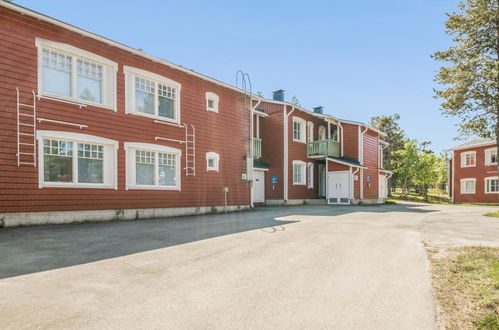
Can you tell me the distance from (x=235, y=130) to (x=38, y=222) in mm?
10606

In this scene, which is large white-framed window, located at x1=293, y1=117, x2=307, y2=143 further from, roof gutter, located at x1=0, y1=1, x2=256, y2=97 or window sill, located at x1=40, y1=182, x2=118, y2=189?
window sill, located at x1=40, y1=182, x2=118, y2=189

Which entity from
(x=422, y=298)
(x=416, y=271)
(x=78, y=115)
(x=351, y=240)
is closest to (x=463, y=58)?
(x=351, y=240)

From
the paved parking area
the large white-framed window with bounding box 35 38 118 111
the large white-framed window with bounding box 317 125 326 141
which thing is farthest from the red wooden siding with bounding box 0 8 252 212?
the large white-framed window with bounding box 317 125 326 141

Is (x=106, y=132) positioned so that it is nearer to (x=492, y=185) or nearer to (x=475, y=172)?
(x=492, y=185)

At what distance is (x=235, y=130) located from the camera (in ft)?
59.1

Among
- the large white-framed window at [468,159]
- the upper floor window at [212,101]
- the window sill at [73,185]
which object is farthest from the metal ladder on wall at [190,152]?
the large white-framed window at [468,159]

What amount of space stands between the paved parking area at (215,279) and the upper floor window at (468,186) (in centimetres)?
2980

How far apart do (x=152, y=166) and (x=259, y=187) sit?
9.98m

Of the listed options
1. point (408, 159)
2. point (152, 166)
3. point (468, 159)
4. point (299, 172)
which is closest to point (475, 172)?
point (468, 159)

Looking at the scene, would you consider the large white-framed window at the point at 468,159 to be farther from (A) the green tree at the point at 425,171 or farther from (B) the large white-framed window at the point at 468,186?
(A) the green tree at the point at 425,171

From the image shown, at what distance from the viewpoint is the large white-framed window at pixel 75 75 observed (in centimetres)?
1073

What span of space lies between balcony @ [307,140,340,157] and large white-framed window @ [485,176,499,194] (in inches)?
751

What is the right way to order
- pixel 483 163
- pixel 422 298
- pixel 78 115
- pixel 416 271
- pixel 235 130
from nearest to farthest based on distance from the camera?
pixel 422 298 < pixel 416 271 < pixel 78 115 < pixel 235 130 < pixel 483 163

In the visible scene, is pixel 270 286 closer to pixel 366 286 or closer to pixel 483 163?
pixel 366 286
